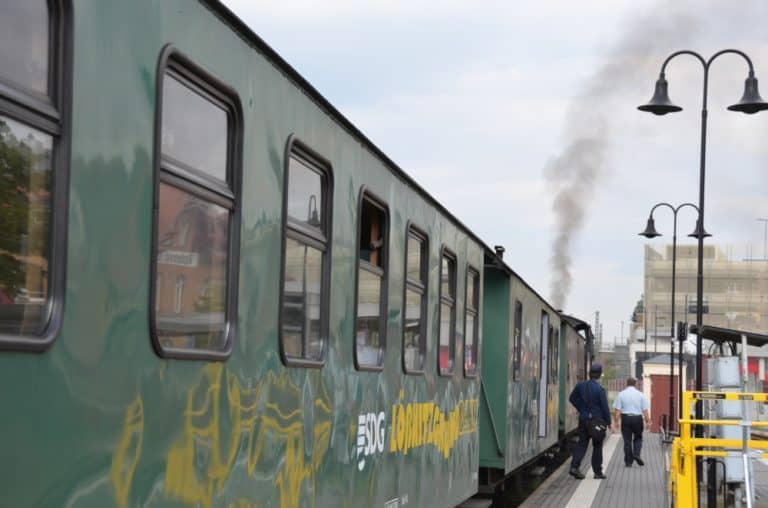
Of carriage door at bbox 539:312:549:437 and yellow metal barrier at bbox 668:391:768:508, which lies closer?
yellow metal barrier at bbox 668:391:768:508

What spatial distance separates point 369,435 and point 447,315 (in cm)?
297

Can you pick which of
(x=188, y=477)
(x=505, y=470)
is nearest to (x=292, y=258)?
(x=188, y=477)

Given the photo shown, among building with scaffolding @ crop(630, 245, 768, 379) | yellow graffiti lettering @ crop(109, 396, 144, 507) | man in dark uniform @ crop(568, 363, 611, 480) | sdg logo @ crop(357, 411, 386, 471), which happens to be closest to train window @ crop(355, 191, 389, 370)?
sdg logo @ crop(357, 411, 386, 471)

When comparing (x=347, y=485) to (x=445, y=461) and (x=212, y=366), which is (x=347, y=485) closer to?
(x=212, y=366)

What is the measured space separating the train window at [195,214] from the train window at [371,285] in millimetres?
2271

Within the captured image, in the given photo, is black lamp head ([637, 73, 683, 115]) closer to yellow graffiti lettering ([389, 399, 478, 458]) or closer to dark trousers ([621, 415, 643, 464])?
dark trousers ([621, 415, 643, 464])

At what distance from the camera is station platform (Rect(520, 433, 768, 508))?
1697 cm

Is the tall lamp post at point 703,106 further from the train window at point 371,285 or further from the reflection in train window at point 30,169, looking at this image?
the reflection in train window at point 30,169

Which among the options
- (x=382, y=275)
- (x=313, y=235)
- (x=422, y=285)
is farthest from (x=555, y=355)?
(x=313, y=235)

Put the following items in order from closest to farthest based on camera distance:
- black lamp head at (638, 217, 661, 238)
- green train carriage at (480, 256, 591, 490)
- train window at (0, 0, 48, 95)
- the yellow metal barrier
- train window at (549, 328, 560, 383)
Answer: train window at (0, 0, 48, 95)
the yellow metal barrier
green train carriage at (480, 256, 591, 490)
train window at (549, 328, 560, 383)
black lamp head at (638, 217, 661, 238)

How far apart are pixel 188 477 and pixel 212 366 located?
46 cm

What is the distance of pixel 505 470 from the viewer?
14609mm

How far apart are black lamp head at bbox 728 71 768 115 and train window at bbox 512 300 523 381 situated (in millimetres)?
4836

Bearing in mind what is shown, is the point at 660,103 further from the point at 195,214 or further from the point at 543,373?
the point at 195,214
